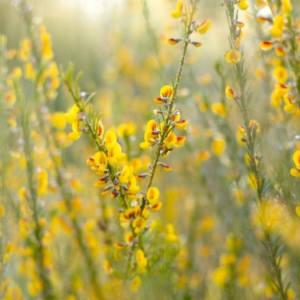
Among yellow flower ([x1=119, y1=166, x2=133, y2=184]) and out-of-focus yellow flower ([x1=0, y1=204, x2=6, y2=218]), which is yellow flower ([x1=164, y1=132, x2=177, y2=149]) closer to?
yellow flower ([x1=119, y1=166, x2=133, y2=184])

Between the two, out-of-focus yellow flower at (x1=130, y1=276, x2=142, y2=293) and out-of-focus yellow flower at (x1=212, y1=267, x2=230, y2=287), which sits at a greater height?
out-of-focus yellow flower at (x1=212, y1=267, x2=230, y2=287)

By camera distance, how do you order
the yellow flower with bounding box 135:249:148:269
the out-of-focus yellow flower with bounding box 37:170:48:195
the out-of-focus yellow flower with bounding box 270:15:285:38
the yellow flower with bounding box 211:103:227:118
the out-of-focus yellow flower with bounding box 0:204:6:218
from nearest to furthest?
the out-of-focus yellow flower with bounding box 270:15:285:38
the yellow flower with bounding box 135:249:148:269
the out-of-focus yellow flower with bounding box 0:204:6:218
the out-of-focus yellow flower with bounding box 37:170:48:195
the yellow flower with bounding box 211:103:227:118

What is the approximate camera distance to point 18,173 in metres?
1.07

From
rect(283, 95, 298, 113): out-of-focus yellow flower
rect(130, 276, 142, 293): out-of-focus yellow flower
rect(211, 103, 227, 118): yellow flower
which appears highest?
rect(211, 103, 227, 118): yellow flower

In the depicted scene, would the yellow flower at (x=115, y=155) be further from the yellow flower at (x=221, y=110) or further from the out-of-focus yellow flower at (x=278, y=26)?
the yellow flower at (x=221, y=110)

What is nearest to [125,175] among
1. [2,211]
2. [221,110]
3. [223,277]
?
[2,211]

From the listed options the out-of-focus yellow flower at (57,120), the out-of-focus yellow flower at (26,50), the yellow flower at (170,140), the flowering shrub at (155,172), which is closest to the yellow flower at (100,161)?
the flowering shrub at (155,172)

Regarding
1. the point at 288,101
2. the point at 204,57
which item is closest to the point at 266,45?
the point at 288,101

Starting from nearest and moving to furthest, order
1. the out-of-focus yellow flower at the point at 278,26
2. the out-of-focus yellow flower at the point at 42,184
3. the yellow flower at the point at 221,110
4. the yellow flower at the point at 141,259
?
1. the out-of-focus yellow flower at the point at 278,26
2. the yellow flower at the point at 141,259
3. the out-of-focus yellow flower at the point at 42,184
4. the yellow flower at the point at 221,110

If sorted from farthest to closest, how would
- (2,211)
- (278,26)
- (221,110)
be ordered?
1. (221,110)
2. (2,211)
3. (278,26)

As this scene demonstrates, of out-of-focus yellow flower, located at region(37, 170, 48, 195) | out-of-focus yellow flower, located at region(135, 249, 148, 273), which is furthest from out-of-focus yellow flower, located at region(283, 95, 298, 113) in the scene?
out-of-focus yellow flower, located at region(37, 170, 48, 195)

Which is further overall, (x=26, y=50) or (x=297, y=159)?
(x=26, y=50)

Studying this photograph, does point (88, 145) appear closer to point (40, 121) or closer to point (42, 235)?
point (40, 121)

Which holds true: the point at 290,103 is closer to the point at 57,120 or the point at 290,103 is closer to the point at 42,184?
the point at 42,184
